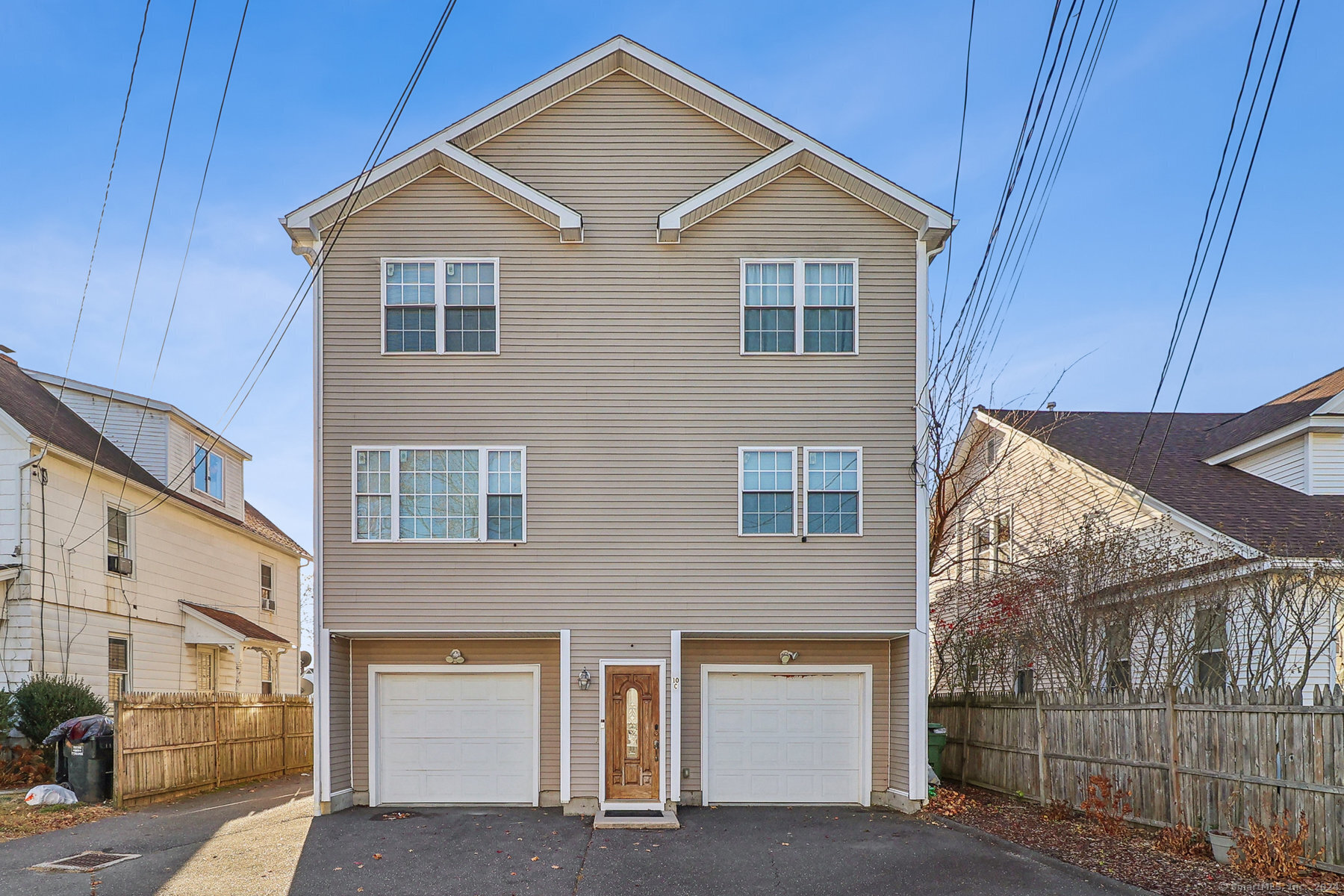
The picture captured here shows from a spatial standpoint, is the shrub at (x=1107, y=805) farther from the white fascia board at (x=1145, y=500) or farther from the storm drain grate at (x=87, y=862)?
the storm drain grate at (x=87, y=862)

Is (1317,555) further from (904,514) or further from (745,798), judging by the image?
(745,798)

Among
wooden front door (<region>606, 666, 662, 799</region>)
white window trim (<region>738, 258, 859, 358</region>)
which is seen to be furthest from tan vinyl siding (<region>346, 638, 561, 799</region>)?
white window trim (<region>738, 258, 859, 358</region>)

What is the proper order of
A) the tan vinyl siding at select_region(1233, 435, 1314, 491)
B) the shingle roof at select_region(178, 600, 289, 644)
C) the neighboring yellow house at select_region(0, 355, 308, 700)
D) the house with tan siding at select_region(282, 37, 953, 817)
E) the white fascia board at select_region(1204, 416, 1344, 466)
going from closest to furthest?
the house with tan siding at select_region(282, 37, 953, 817) < the white fascia board at select_region(1204, 416, 1344, 466) < the neighboring yellow house at select_region(0, 355, 308, 700) < the tan vinyl siding at select_region(1233, 435, 1314, 491) < the shingle roof at select_region(178, 600, 289, 644)

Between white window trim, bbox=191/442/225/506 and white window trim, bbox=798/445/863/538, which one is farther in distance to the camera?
white window trim, bbox=191/442/225/506

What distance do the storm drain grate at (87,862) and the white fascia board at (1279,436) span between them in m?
17.6

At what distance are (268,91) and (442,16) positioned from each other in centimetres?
331

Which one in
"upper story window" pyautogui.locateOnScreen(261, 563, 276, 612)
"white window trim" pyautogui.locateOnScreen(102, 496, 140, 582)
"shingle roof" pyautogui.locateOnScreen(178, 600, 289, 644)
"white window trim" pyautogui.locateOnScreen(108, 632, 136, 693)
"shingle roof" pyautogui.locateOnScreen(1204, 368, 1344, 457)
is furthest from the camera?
"upper story window" pyautogui.locateOnScreen(261, 563, 276, 612)

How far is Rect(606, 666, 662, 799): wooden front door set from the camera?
47.1 ft

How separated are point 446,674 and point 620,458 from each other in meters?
3.96

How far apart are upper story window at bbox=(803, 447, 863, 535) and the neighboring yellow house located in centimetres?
1235

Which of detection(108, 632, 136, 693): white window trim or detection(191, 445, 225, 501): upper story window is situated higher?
detection(191, 445, 225, 501): upper story window

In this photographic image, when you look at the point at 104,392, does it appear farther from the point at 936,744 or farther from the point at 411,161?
the point at 936,744

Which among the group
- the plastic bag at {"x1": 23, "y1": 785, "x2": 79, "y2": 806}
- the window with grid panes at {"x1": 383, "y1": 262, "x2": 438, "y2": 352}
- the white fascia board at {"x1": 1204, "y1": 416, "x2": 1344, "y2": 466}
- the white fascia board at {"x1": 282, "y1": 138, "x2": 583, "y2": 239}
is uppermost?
the white fascia board at {"x1": 282, "y1": 138, "x2": 583, "y2": 239}

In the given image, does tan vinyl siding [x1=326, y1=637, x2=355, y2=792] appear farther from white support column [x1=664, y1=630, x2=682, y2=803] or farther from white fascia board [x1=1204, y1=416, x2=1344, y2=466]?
white fascia board [x1=1204, y1=416, x2=1344, y2=466]
